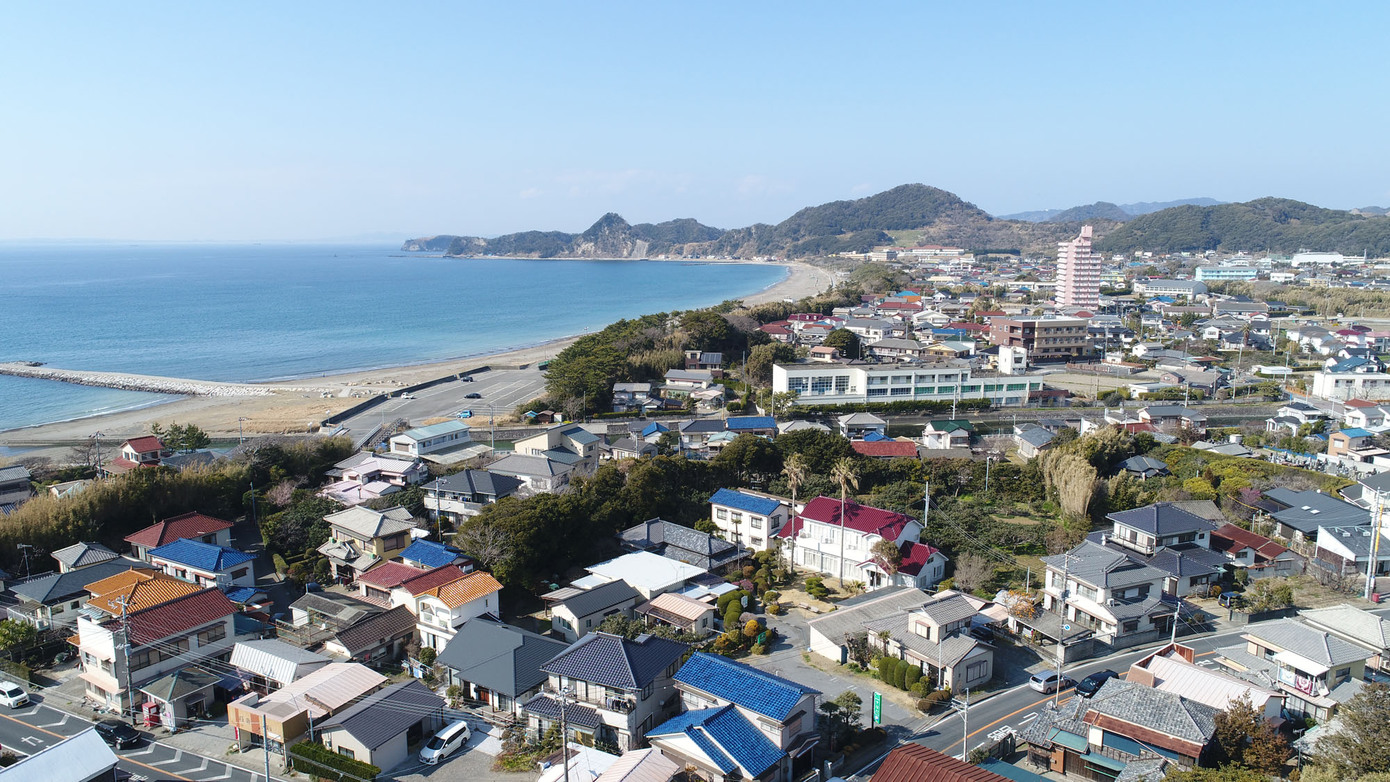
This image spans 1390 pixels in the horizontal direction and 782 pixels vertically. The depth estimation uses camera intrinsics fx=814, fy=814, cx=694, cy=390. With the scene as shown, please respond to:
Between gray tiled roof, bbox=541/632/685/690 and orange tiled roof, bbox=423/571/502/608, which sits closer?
gray tiled roof, bbox=541/632/685/690

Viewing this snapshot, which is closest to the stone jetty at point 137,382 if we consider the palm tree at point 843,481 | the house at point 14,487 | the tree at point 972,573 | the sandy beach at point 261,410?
the sandy beach at point 261,410

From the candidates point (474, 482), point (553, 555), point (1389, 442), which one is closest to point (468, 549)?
point (553, 555)

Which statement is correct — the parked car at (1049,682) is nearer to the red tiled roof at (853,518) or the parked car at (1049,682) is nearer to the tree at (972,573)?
the tree at (972,573)

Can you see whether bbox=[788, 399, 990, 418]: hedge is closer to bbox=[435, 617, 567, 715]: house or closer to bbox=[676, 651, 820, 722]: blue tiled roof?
bbox=[435, 617, 567, 715]: house

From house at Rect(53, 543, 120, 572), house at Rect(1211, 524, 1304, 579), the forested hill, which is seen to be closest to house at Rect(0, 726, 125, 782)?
house at Rect(53, 543, 120, 572)

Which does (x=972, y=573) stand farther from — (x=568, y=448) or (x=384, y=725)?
(x=568, y=448)
